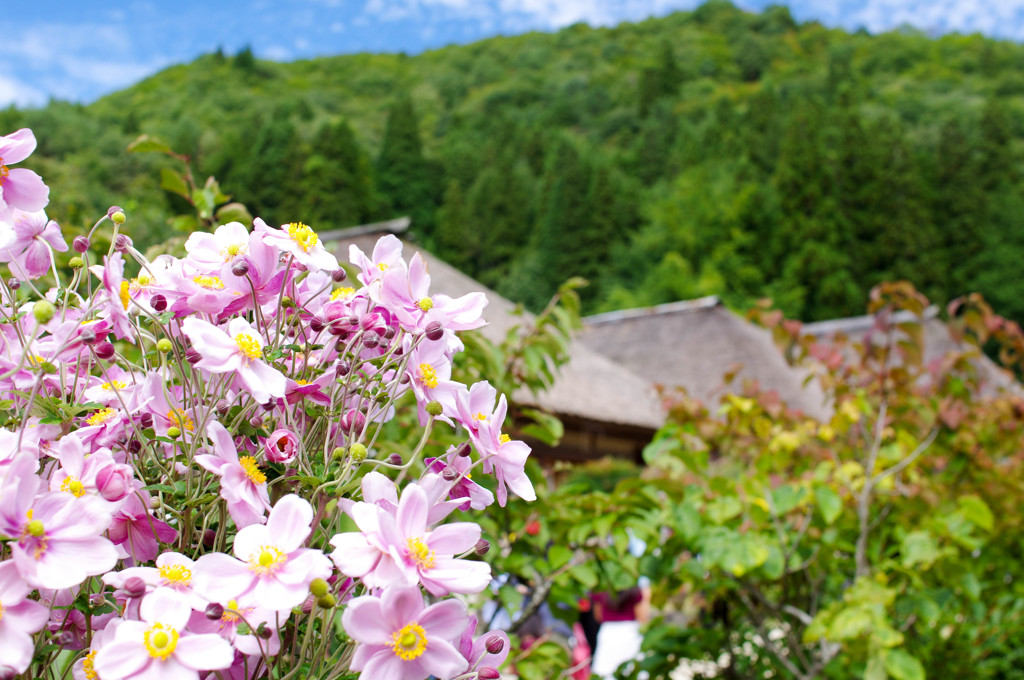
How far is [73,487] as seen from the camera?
682mm

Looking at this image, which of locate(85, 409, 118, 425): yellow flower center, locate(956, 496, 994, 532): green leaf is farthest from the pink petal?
locate(956, 496, 994, 532): green leaf

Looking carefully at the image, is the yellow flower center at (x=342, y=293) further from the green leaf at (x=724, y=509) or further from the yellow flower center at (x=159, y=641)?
the green leaf at (x=724, y=509)

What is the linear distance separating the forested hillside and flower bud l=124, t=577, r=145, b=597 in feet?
72.3

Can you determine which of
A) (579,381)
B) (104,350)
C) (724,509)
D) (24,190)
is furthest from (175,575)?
(579,381)

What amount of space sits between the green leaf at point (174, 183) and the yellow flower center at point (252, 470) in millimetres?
1472

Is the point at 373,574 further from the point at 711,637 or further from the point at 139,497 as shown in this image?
the point at 711,637

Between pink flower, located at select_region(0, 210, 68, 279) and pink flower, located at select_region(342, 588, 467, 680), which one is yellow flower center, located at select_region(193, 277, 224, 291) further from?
pink flower, located at select_region(342, 588, 467, 680)

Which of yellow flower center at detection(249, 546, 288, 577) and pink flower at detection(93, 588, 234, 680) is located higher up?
yellow flower center at detection(249, 546, 288, 577)

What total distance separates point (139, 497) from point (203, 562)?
0.34ft

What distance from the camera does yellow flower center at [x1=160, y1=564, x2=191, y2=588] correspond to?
659 mm

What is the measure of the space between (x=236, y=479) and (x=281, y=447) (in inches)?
2.9

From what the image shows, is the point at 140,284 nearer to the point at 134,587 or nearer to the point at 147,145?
the point at 134,587

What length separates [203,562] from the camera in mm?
647

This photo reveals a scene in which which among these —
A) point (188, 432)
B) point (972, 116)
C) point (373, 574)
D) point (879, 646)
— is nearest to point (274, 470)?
point (188, 432)
